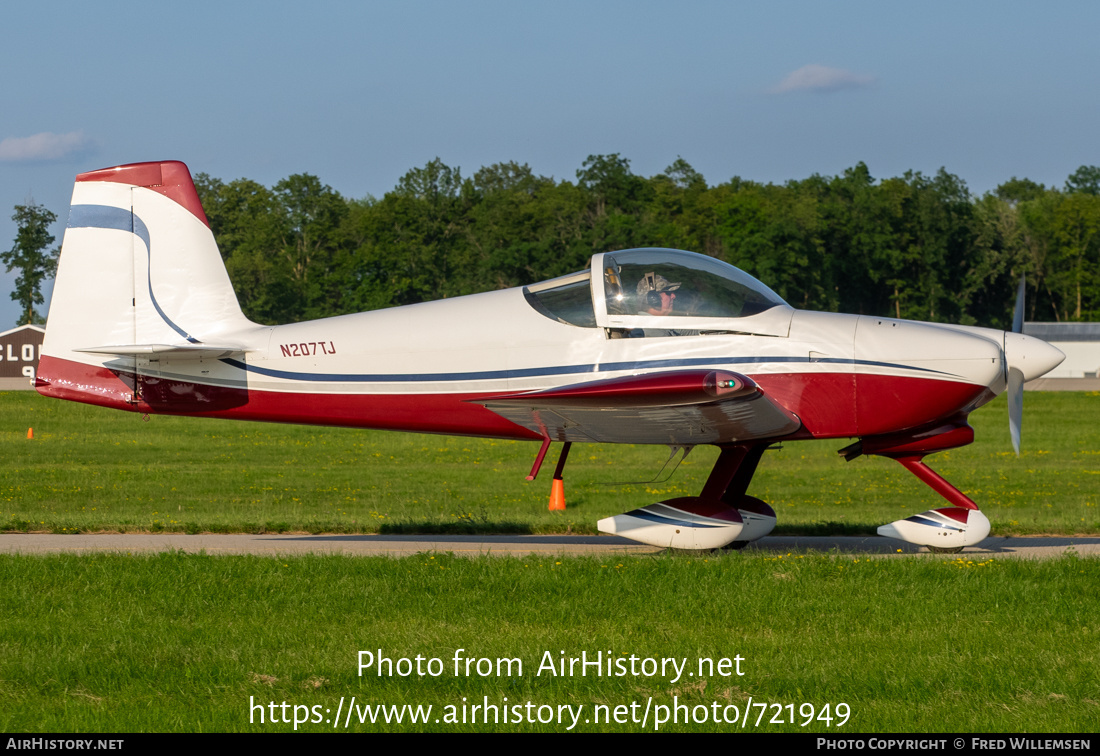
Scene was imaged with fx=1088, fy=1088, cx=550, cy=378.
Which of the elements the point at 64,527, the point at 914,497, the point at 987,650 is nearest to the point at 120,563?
the point at 64,527

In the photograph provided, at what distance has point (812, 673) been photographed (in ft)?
20.1

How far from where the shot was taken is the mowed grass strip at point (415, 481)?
14.2 metres

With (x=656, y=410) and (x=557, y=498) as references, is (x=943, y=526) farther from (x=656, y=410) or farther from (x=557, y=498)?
(x=557, y=498)

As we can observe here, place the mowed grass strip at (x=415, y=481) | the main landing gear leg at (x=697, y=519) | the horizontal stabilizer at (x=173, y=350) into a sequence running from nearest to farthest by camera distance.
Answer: the main landing gear leg at (x=697, y=519) < the horizontal stabilizer at (x=173, y=350) < the mowed grass strip at (x=415, y=481)

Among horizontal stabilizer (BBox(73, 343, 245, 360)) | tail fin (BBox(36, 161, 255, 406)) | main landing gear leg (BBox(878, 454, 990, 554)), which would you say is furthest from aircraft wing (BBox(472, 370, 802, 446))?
tail fin (BBox(36, 161, 255, 406))

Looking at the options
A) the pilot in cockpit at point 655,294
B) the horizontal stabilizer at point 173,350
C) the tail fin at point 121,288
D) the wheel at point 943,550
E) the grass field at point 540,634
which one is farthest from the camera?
the tail fin at point 121,288

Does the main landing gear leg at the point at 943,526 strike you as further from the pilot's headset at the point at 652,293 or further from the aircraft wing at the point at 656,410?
the pilot's headset at the point at 652,293

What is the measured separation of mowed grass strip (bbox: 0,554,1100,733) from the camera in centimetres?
562

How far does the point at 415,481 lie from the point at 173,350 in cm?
1163

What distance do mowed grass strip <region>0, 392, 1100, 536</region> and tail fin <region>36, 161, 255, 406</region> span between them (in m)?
2.81

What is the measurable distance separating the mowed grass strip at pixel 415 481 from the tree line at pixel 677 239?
140ft

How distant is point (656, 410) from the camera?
30.5 feet

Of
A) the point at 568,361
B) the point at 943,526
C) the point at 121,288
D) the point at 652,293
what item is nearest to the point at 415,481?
the point at 121,288

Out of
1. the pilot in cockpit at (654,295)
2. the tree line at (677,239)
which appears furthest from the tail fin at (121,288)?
the tree line at (677,239)
